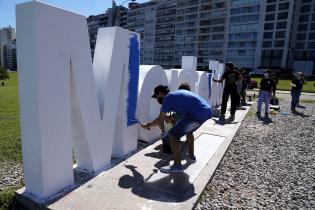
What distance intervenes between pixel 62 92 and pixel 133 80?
1863 mm

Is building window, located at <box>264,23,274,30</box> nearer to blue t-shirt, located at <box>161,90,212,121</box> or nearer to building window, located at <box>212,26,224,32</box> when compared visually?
building window, located at <box>212,26,224,32</box>

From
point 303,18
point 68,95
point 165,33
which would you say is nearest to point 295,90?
point 68,95

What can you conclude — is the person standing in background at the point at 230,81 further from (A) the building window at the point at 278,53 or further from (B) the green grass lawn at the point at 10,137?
(A) the building window at the point at 278,53

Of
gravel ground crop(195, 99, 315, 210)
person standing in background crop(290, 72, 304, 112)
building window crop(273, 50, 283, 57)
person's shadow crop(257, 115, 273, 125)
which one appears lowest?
person's shadow crop(257, 115, 273, 125)

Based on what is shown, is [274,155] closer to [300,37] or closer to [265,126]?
[265,126]

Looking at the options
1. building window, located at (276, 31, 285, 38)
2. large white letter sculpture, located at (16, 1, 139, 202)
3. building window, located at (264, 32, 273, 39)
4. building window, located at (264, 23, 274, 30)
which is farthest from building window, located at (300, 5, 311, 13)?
large white letter sculpture, located at (16, 1, 139, 202)

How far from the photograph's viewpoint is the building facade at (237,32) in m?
69.9

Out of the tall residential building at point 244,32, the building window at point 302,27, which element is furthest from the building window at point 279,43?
the building window at point 302,27

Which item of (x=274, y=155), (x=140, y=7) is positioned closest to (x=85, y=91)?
(x=274, y=155)

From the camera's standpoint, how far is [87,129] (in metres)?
3.98

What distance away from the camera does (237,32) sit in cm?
7681

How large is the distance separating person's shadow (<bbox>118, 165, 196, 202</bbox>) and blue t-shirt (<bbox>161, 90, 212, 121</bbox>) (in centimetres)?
103

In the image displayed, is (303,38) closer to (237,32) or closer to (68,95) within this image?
(237,32)

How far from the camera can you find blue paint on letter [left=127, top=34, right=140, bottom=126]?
4.97m
